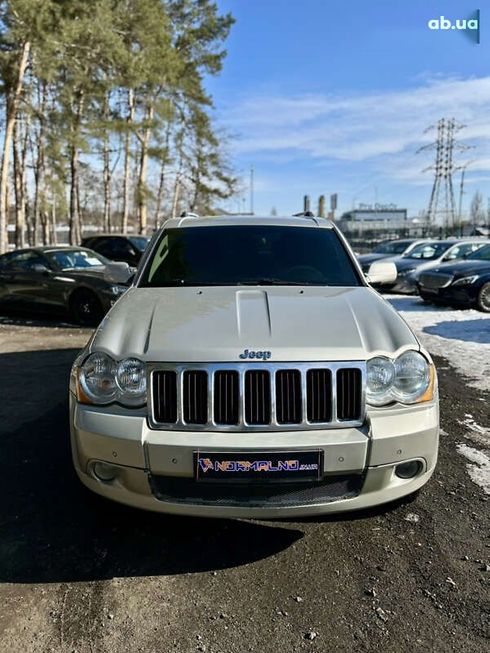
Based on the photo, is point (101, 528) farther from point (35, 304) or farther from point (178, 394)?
point (35, 304)

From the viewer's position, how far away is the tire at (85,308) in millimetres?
10266

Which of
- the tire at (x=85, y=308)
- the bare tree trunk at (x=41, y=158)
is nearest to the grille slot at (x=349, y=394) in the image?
the tire at (x=85, y=308)

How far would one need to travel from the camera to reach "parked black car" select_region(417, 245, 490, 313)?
11297 millimetres

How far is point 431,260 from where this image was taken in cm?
1587

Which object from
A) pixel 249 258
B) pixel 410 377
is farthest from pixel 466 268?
pixel 410 377

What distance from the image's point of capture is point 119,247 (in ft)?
56.5

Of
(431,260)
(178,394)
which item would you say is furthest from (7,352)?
(431,260)

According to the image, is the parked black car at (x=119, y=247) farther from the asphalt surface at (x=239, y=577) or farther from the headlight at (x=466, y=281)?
the asphalt surface at (x=239, y=577)

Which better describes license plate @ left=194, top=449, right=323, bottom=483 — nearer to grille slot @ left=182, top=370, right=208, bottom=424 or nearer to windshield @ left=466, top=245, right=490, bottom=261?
grille slot @ left=182, top=370, right=208, bottom=424

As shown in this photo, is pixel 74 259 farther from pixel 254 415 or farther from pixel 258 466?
pixel 258 466

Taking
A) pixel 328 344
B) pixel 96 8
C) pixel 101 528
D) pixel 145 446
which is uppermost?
pixel 96 8

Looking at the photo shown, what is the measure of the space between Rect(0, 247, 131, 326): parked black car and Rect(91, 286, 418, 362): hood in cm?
674

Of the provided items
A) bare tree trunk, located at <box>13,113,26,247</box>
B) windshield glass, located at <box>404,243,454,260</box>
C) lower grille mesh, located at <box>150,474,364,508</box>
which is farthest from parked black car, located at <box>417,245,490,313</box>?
bare tree trunk, located at <box>13,113,26,247</box>

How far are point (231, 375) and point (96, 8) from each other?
18868 mm
